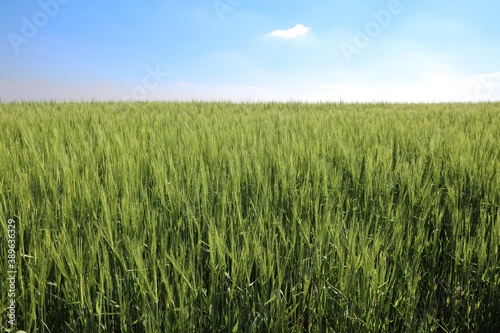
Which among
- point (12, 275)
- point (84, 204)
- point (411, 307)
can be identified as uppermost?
point (84, 204)

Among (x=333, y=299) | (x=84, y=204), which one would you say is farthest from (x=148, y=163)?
(x=333, y=299)

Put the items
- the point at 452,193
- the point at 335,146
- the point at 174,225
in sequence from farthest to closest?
the point at 335,146 → the point at 452,193 → the point at 174,225

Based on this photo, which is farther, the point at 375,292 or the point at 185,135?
the point at 185,135

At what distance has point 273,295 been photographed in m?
0.87

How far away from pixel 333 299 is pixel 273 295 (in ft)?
0.48

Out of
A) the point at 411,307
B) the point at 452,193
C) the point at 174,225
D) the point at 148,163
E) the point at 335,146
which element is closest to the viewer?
the point at 411,307

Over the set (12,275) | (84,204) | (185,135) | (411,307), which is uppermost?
(185,135)

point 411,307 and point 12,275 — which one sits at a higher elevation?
point 12,275

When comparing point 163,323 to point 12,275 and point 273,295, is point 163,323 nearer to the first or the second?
point 273,295

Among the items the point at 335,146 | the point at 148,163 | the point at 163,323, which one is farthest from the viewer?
the point at 335,146

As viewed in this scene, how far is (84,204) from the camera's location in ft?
3.97

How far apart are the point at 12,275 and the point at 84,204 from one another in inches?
12.8

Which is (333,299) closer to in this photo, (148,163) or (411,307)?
(411,307)

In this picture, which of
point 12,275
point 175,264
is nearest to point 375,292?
point 175,264
